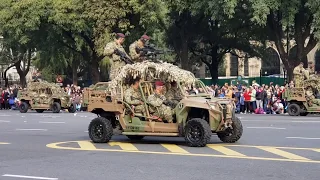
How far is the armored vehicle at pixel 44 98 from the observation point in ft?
116

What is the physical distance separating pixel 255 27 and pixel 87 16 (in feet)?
40.3

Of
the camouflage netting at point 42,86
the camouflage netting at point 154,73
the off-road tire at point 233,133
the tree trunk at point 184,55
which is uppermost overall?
the tree trunk at point 184,55

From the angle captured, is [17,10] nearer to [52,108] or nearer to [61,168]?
[52,108]

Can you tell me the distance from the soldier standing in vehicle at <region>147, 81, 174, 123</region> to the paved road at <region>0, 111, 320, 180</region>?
2.42ft

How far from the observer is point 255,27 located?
44.2m

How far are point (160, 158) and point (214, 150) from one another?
1622mm

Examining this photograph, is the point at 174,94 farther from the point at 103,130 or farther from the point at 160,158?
the point at 160,158

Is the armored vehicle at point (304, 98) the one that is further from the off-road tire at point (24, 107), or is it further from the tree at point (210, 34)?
the off-road tire at point (24, 107)

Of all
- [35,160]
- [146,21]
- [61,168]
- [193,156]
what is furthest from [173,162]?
[146,21]

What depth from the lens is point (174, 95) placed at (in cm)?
1527

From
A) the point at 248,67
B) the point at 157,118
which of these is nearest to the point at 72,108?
the point at 157,118

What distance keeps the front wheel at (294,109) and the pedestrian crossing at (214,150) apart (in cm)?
1430

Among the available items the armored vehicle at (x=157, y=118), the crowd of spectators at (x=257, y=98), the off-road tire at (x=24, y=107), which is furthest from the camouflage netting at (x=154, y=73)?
the off-road tire at (x=24, y=107)

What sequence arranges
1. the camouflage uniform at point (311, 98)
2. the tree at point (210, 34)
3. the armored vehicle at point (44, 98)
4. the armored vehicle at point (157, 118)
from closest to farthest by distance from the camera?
the armored vehicle at point (157, 118)
the camouflage uniform at point (311, 98)
the armored vehicle at point (44, 98)
the tree at point (210, 34)
